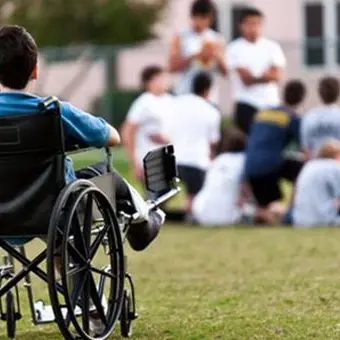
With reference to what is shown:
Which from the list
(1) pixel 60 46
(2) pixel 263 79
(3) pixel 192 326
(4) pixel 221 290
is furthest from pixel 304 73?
(3) pixel 192 326

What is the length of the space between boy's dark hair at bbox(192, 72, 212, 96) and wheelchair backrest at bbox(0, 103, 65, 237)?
8904 mm

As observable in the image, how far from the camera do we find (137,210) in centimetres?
779

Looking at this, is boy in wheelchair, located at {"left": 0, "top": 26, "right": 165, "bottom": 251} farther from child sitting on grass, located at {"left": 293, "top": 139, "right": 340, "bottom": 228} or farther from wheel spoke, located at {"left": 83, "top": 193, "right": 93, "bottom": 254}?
child sitting on grass, located at {"left": 293, "top": 139, "right": 340, "bottom": 228}

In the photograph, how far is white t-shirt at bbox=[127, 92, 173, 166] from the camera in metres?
16.5

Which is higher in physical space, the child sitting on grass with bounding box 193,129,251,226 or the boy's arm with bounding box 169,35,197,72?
the boy's arm with bounding box 169,35,197,72

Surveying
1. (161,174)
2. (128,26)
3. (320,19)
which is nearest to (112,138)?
(161,174)

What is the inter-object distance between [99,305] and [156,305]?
6.07ft

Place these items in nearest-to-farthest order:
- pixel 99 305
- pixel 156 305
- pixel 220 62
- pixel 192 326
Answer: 1. pixel 99 305
2. pixel 192 326
3. pixel 156 305
4. pixel 220 62

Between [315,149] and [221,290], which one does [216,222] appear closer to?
[315,149]

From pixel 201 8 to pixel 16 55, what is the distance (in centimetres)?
932

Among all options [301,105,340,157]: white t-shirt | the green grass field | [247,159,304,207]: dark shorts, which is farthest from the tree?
the green grass field

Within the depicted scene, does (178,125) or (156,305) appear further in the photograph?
(178,125)

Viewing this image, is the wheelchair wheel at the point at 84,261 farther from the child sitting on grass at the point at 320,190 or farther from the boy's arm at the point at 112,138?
the child sitting on grass at the point at 320,190

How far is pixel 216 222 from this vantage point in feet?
52.2
